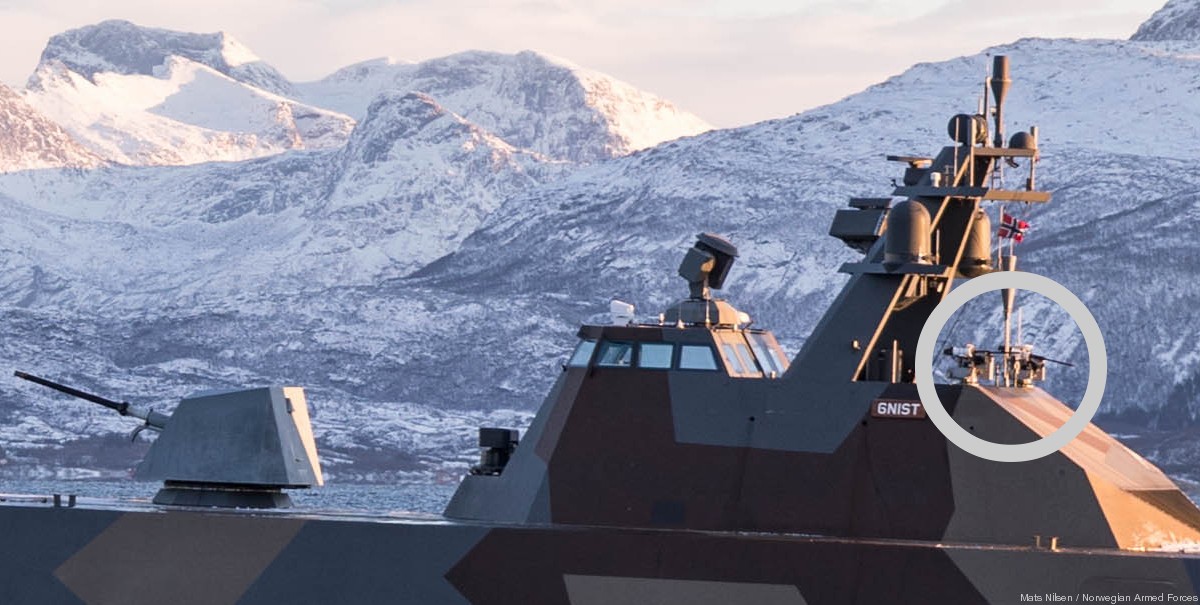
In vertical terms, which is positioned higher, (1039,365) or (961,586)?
(1039,365)

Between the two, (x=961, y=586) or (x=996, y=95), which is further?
(x=996, y=95)

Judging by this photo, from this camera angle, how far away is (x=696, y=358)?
1193 inches

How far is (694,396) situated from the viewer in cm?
3009

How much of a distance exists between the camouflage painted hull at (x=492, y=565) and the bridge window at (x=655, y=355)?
2296 millimetres

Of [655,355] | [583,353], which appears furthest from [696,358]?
[583,353]

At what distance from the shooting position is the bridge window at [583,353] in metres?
30.9

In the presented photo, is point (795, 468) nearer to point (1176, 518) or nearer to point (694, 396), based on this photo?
point (694, 396)

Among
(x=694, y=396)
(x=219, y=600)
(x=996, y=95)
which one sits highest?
(x=996, y=95)

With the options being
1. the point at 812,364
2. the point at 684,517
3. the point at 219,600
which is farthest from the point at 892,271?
the point at 219,600

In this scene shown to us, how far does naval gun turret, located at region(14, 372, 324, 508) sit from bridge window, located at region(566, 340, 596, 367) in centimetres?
485

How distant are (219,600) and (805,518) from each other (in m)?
7.35

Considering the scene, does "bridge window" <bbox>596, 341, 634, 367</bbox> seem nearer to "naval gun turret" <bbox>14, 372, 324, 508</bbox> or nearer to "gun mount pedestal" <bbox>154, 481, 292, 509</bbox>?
"naval gun turret" <bbox>14, 372, 324, 508</bbox>
